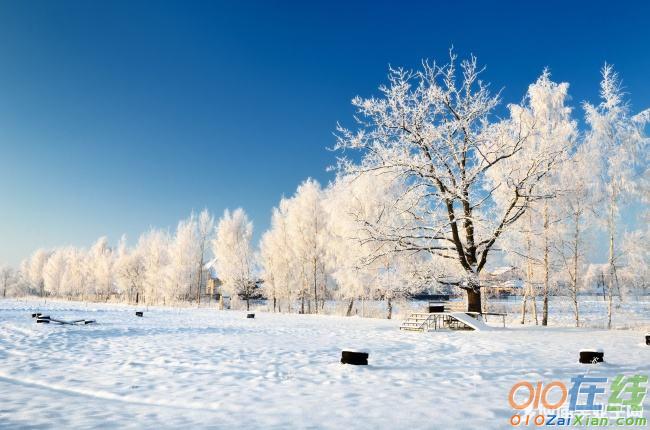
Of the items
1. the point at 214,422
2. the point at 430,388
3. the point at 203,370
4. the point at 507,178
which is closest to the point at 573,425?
the point at 430,388

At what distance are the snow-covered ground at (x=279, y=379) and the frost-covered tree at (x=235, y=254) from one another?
32.7 metres

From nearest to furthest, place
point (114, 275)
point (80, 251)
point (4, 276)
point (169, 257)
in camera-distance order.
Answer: point (169, 257)
point (114, 275)
point (80, 251)
point (4, 276)

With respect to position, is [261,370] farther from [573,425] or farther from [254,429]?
[573,425]

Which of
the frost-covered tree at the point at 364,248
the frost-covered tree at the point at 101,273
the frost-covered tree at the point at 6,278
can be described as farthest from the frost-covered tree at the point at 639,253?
the frost-covered tree at the point at 6,278

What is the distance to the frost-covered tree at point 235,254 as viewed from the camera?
47.7 m

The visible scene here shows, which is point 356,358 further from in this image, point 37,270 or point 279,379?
point 37,270

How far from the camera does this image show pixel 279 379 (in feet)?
26.4

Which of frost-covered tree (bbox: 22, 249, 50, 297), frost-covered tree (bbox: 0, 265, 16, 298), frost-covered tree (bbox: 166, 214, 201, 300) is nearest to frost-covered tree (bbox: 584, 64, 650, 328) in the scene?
frost-covered tree (bbox: 166, 214, 201, 300)

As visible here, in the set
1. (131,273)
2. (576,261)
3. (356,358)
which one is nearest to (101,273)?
(131,273)

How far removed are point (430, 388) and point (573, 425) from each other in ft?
7.73

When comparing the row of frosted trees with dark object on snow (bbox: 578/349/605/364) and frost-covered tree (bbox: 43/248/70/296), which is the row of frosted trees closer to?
dark object on snow (bbox: 578/349/605/364)

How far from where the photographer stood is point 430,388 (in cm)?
731

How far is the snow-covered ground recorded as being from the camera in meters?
5.66

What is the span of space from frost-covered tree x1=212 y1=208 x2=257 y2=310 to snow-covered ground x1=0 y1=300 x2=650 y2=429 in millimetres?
32706
